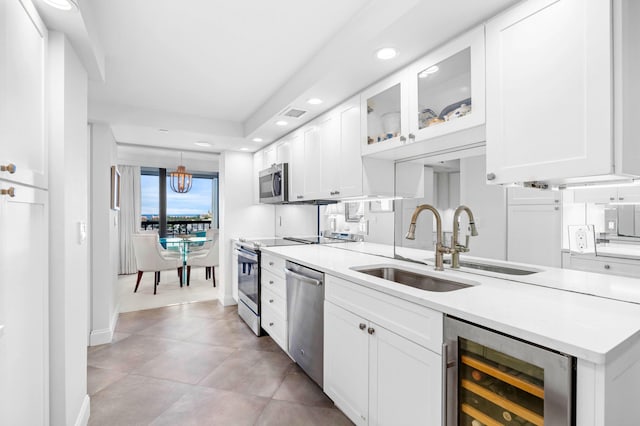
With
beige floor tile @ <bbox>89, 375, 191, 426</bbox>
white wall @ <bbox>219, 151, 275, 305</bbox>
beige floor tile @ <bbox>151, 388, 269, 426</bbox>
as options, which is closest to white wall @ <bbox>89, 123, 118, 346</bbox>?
beige floor tile @ <bbox>89, 375, 191, 426</bbox>

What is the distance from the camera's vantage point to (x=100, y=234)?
10.6 feet

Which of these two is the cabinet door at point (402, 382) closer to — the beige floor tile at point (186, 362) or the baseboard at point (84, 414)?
the beige floor tile at point (186, 362)

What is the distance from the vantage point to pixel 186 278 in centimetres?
575

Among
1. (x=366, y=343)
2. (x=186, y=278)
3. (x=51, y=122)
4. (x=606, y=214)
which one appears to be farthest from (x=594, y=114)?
(x=186, y=278)

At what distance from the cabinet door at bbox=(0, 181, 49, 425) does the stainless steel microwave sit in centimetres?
238

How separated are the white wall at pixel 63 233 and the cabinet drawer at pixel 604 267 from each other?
2457mm

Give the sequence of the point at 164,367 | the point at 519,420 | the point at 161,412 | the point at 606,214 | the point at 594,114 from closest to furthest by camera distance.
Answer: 1. the point at 519,420
2. the point at 594,114
3. the point at 606,214
4. the point at 161,412
5. the point at 164,367

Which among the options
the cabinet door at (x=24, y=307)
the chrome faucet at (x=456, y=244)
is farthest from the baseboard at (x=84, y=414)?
the chrome faucet at (x=456, y=244)

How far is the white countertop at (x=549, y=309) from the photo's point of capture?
3.01 ft

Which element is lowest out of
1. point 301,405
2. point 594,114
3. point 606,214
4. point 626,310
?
point 301,405

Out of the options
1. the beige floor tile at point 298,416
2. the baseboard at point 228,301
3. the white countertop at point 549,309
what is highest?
the white countertop at point 549,309

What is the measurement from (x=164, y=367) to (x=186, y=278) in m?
3.33

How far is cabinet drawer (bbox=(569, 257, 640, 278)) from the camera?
53.3 inches

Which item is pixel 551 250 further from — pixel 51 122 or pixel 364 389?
pixel 51 122
